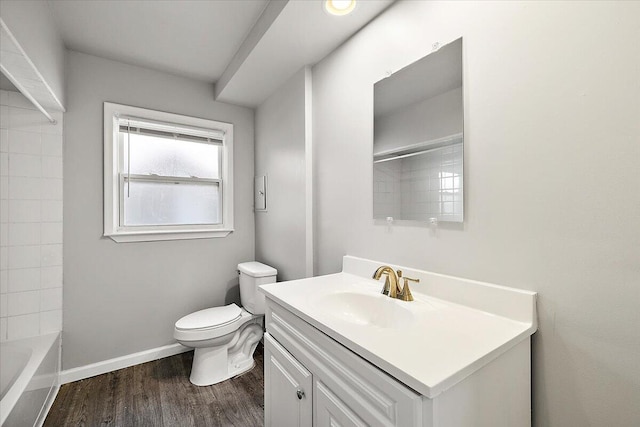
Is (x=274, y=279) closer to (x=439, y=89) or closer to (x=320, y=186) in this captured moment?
(x=320, y=186)

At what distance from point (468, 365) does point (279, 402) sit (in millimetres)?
892

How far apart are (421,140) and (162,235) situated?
7.04 ft

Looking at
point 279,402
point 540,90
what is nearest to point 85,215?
point 279,402

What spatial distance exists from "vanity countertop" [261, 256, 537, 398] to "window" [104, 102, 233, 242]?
1542 mm

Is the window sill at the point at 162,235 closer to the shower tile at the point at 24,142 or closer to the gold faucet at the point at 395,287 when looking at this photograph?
the shower tile at the point at 24,142

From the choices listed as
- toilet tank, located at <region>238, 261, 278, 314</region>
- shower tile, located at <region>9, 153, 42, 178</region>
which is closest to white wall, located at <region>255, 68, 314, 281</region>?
toilet tank, located at <region>238, 261, 278, 314</region>

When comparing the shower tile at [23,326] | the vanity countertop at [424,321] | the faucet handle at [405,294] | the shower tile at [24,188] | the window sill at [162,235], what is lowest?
the shower tile at [23,326]

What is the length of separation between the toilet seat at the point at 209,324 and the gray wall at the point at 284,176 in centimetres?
47

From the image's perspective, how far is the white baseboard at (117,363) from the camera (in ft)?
6.59

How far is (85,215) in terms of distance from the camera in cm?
208

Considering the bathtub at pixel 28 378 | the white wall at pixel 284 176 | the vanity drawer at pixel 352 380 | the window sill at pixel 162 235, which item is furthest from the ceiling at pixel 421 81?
the bathtub at pixel 28 378

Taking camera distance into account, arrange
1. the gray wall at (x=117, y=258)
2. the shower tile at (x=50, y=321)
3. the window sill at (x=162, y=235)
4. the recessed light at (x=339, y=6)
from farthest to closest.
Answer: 1. the window sill at (x=162, y=235)
2. the gray wall at (x=117, y=258)
3. the shower tile at (x=50, y=321)
4. the recessed light at (x=339, y=6)

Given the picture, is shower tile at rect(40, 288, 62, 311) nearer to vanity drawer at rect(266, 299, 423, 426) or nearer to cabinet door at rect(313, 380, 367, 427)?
vanity drawer at rect(266, 299, 423, 426)

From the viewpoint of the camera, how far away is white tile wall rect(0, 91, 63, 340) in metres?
1.81
